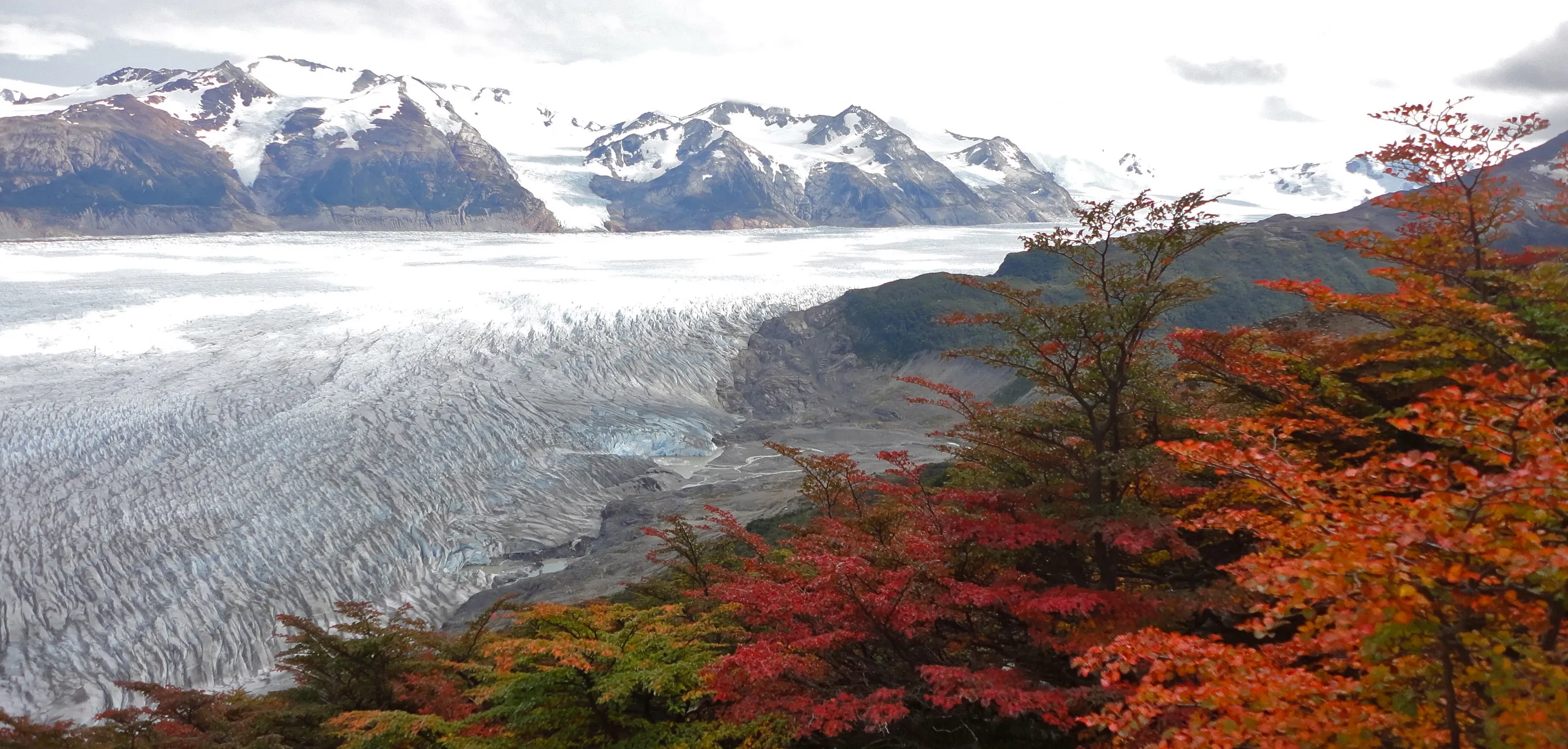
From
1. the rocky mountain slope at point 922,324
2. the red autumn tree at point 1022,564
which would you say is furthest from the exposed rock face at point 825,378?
the red autumn tree at point 1022,564

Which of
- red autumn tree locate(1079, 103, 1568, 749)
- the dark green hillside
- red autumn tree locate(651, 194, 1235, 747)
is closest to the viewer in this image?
red autumn tree locate(1079, 103, 1568, 749)

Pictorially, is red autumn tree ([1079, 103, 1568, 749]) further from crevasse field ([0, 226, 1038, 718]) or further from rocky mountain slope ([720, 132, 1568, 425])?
rocky mountain slope ([720, 132, 1568, 425])

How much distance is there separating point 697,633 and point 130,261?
12243cm

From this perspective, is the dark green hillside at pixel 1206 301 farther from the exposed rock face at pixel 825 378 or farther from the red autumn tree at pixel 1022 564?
the red autumn tree at pixel 1022 564

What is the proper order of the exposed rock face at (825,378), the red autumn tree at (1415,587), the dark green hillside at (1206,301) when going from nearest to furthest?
the red autumn tree at (1415,587) < the exposed rock face at (825,378) < the dark green hillside at (1206,301)

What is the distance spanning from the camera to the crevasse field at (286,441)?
2823 cm

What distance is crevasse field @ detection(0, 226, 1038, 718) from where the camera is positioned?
92.6 ft

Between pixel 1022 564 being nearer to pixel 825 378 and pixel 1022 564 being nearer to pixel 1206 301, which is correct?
pixel 825 378

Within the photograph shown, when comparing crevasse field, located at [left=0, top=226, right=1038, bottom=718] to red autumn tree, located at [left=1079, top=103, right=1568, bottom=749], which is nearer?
red autumn tree, located at [left=1079, top=103, right=1568, bottom=749]

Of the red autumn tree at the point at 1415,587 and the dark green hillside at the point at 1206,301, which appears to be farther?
the dark green hillside at the point at 1206,301

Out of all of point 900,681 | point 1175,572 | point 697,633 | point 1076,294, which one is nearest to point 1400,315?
point 1175,572

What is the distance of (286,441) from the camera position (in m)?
38.9

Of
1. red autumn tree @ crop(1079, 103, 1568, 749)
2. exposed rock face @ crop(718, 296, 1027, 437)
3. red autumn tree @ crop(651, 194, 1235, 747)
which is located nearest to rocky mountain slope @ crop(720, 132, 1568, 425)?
exposed rock face @ crop(718, 296, 1027, 437)

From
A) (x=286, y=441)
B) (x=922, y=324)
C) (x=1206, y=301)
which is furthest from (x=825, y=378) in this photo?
(x=286, y=441)
